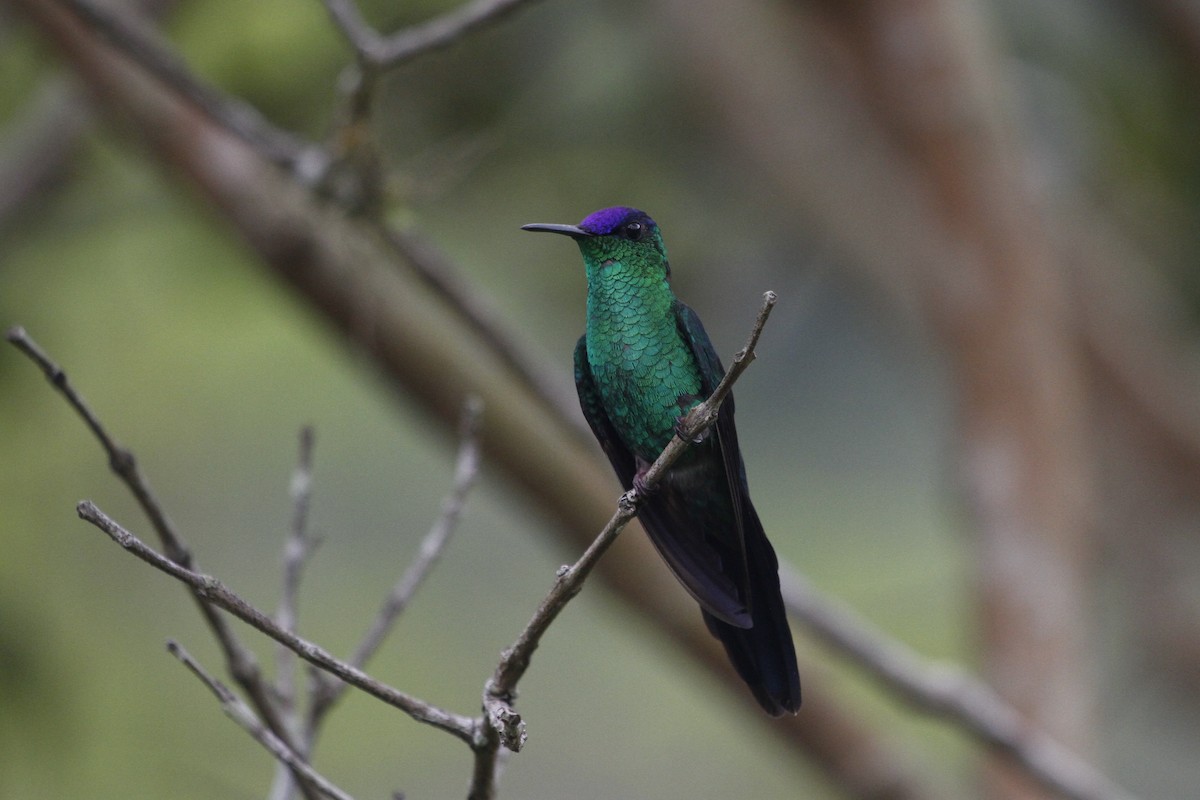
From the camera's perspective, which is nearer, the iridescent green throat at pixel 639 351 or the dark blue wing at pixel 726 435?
the dark blue wing at pixel 726 435

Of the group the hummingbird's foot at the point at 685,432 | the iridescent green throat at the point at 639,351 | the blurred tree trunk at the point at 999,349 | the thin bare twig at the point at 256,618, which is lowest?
the thin bare twig at the point at 256,618

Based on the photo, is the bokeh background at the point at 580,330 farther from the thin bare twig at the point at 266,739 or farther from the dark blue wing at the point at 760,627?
the dark blue wing at the point at 760,627

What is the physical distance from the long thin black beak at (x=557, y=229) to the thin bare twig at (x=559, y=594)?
17 cm

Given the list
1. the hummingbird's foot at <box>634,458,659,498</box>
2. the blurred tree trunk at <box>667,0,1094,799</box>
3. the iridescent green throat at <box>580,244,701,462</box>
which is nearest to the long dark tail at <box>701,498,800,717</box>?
the hummingbird's foot at <box>634,458,659,498</box>

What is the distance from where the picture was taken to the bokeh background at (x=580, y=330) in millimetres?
4207

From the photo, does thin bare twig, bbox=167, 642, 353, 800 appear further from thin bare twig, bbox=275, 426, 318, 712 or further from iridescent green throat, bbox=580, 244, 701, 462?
iridescent green throat, bbox=580, 244, 701, 462

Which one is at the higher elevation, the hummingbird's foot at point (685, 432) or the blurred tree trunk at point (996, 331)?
the blurred tree trunk at point (996, 331)

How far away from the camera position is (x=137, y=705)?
5203 mm

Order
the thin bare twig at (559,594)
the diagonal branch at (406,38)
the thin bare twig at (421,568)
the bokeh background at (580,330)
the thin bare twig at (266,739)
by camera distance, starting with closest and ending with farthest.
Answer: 1. the thin bare twig at (559,594)
2. the thin bare twig at (266,739)
3. the thin bare twig at (421,568)
4. the diagonal branch at (406,38)
5. the bokeh background at (580,330)

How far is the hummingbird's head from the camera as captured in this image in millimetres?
1076

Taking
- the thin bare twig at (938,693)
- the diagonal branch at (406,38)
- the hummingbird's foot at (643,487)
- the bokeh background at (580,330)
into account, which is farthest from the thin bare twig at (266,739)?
the bokeh background at (580,330)

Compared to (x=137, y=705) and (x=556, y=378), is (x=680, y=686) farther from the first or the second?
(x=556, y=378)

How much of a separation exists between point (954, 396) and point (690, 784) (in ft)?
9.39

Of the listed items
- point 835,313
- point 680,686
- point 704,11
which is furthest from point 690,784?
point 704,11
